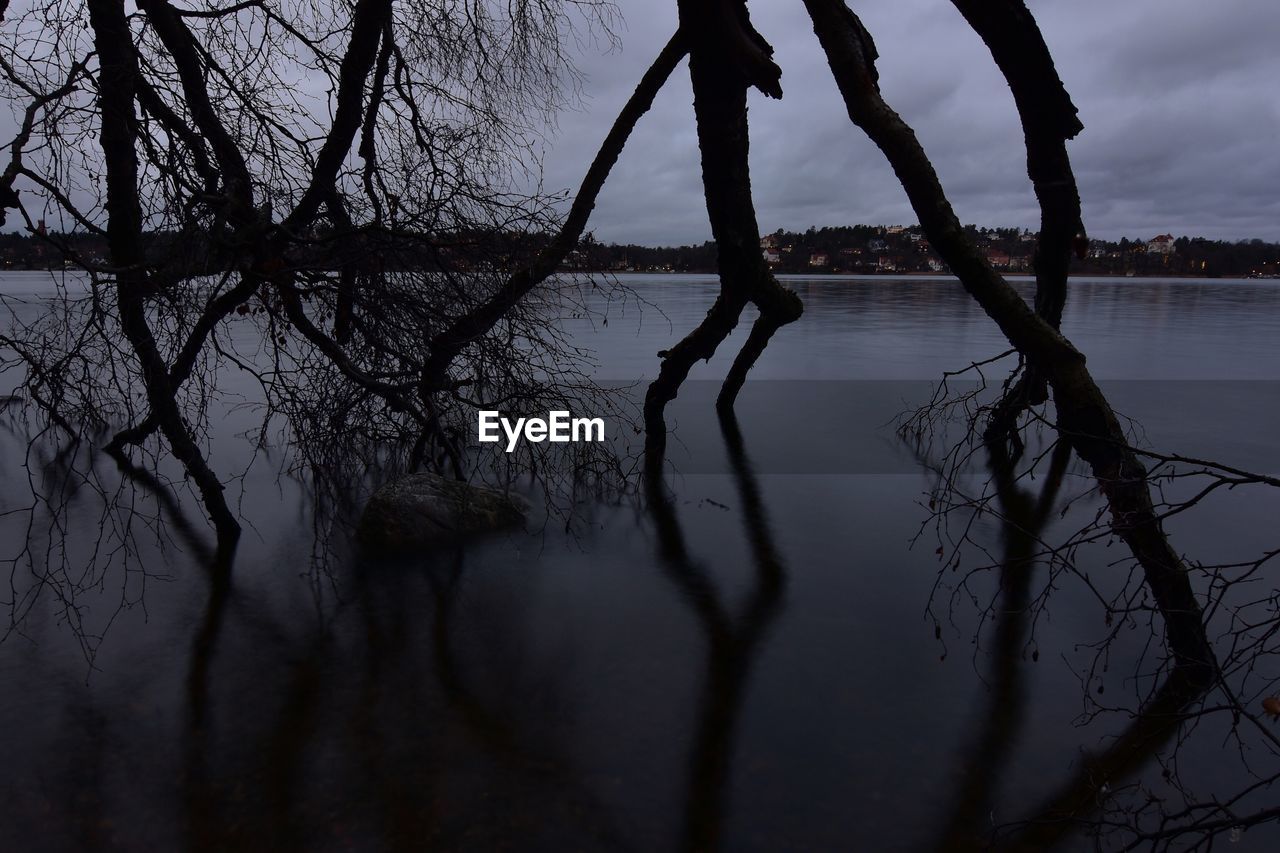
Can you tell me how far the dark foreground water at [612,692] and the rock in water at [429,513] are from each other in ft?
1.09

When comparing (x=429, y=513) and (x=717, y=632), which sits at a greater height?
(x=429, y=513)

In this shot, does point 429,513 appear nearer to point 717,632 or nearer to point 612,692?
point 717,632

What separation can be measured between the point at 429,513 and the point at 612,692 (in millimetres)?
2924

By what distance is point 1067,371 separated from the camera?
13.6 ft

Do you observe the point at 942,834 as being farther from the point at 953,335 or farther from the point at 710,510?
the point at 953,335

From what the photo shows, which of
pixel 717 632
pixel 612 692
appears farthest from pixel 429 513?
pixel 612 692

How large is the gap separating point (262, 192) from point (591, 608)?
318cm

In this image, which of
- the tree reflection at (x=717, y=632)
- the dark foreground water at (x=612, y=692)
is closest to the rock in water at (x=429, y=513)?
the dark foreground water at (x=612, y=692)

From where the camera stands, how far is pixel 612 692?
4.55 metres

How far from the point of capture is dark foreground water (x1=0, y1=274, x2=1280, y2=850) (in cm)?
352

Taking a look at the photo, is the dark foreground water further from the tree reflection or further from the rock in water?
the rock in water

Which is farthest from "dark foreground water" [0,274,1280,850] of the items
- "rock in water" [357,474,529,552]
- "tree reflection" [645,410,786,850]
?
"rock in water" [357,474,529,552]

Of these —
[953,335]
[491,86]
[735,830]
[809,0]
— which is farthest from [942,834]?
[953,335]

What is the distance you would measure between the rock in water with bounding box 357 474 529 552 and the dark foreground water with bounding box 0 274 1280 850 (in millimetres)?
332
